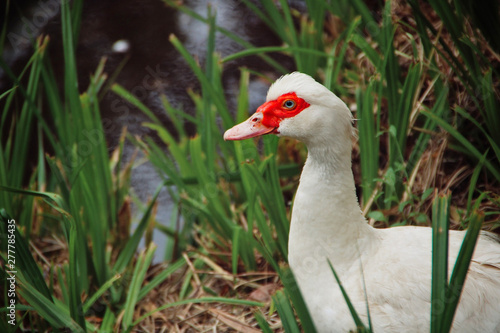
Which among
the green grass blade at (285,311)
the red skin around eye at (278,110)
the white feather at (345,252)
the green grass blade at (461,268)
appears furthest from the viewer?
the red skin around eye at (278,110)

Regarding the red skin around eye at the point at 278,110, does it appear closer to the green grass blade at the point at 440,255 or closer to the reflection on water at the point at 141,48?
the green grass blade at the point at 440,255

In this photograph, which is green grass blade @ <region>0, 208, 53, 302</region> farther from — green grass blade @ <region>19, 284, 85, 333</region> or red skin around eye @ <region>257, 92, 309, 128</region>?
red skin around eye @ <region>257, 92, 309, 128</region>

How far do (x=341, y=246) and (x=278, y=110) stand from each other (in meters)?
0.45

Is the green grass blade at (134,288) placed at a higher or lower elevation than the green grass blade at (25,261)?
lower

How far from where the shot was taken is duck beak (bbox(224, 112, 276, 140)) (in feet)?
5.53

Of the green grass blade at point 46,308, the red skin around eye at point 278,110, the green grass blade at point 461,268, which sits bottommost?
the green grass blade at point 46,308

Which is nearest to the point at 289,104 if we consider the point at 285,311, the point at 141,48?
the point at 285,311

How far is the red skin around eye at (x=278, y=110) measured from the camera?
1.61 meters

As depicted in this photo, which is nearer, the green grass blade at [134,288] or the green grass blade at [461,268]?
the green grass blade at [461,268]

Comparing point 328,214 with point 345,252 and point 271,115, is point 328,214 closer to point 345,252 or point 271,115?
point 345,252

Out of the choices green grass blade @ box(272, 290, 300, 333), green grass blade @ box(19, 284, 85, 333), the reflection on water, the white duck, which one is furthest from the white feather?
the reflection on water

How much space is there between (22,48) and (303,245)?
7.74 ft

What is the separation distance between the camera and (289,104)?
162 cm

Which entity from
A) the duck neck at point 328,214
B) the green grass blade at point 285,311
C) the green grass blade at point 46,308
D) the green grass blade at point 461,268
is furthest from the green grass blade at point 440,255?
the green grass blade at point 46,308
